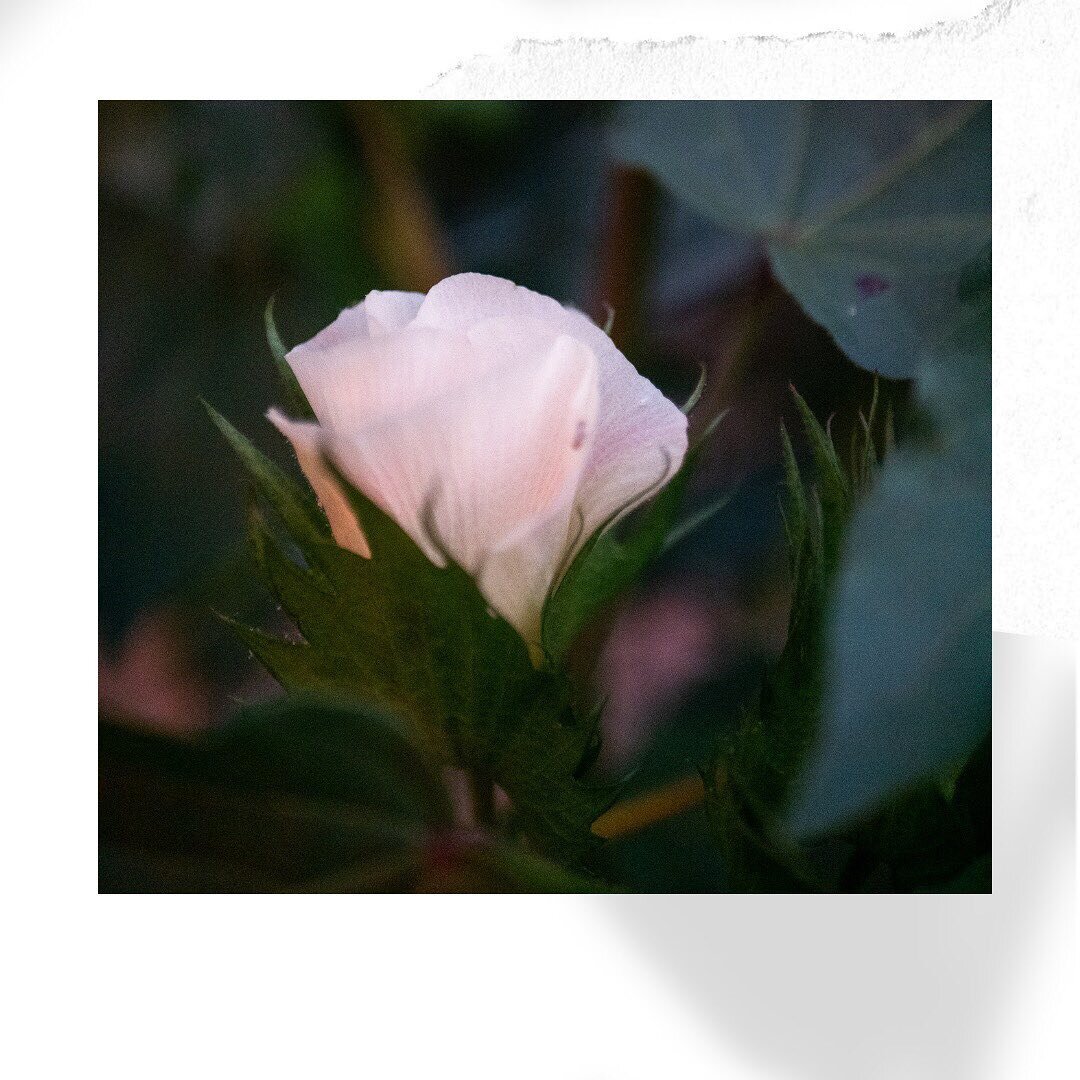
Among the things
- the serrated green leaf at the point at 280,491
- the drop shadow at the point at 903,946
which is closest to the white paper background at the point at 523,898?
the drop shadow at the point at 903,946

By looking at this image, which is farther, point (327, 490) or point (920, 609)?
point (920, 609)

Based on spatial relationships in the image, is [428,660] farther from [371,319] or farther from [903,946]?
[903,946]

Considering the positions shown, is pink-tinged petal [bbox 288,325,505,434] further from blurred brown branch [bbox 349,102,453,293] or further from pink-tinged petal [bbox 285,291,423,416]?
blurred brown branch [bbox 349,102,453,293]

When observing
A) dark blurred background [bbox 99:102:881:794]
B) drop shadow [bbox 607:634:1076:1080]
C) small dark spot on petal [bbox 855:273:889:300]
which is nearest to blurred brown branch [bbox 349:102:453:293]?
dark blurred background [bbox 99:102:881:794]

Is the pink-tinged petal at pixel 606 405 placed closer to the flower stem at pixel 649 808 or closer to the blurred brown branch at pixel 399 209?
the blurred brown branch at pixel 399 209

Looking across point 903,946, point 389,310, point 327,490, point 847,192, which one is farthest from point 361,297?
point 903,946

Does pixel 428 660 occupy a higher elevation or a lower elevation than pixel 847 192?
lower
